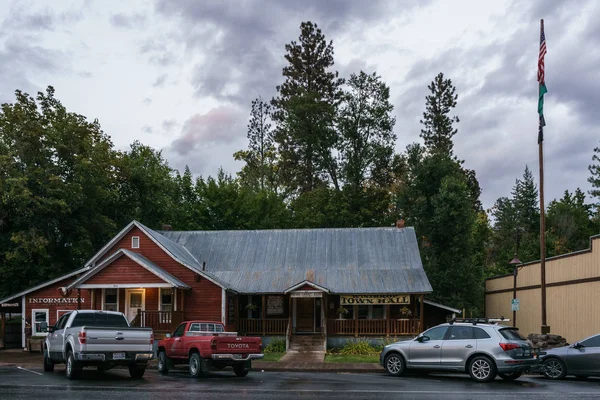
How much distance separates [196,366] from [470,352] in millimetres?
7751

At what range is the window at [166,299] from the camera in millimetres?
32094

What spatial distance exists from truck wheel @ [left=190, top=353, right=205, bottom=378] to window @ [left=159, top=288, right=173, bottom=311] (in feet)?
42.4

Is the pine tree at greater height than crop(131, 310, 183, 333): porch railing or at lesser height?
greater

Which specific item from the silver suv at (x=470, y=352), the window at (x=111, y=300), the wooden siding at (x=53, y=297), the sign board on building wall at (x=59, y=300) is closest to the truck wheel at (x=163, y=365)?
the silver suv at (x=470, y=352)

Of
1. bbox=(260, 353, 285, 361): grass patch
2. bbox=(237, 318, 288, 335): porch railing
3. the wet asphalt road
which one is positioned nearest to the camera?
the wet asphalt road

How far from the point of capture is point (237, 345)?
1906cm

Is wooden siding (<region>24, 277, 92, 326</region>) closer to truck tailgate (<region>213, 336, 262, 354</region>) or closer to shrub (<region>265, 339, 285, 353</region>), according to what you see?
shrub (<region>265, 339, 285, 353</region>)

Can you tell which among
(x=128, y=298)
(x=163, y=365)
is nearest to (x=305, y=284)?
(x=128, y=298)

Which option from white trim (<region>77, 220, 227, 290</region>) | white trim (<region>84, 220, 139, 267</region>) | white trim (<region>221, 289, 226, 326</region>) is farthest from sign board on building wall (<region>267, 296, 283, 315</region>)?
white trim (<region>84, 220, 139, 267</region>)

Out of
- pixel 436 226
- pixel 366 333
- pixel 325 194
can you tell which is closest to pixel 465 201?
pixel 436 226

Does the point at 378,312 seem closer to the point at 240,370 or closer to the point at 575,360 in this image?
the point at 240,370

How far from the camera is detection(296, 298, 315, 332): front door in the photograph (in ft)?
111

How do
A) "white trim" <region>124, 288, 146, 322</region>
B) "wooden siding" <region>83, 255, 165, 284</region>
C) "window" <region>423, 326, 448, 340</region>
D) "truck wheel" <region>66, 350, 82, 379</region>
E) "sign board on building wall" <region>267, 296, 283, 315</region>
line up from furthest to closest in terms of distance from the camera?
"sign board on building wall" <region>267, 296, 283, 315</region>, "white trim" <region>124, 288, 146, 322</region>, "wooden siding" <region>83, 255, 165, 284</region>, "window" <region>423, 326, 448, 340</region>, "truck wheel" <region>66, 350, 82, 379</region>

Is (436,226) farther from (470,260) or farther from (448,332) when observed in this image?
(448,332)
